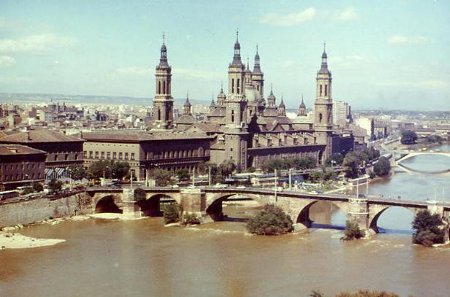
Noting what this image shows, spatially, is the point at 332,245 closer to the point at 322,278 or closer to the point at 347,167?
the point at 322,278

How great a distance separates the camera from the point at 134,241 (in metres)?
40.0

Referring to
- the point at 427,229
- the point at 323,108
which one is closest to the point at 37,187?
the point at 427,229

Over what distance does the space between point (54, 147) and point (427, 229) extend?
30.7 meters

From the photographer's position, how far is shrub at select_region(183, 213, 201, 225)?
149 feet

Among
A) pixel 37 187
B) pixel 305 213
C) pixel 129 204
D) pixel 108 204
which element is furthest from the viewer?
pixel 108 204

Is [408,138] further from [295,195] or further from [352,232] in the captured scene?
[352,232]

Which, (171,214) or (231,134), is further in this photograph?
(231,134)

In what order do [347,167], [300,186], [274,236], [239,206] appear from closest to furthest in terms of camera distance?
[274,236], [239,206], [300,186], [347,167]

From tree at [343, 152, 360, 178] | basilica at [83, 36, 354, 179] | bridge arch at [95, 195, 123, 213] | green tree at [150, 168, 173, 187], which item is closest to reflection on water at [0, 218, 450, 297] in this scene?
bridge arch at [95, 195, 123, 213]

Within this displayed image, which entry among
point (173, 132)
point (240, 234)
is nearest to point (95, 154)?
point (173, 132)

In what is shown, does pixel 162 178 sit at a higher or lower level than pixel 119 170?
lower

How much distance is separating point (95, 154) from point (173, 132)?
28.4 feet

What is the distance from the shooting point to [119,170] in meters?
57.5

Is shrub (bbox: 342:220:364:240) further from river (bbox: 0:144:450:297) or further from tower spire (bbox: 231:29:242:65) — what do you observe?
tower spire (bbox: 231:29:242:65)
